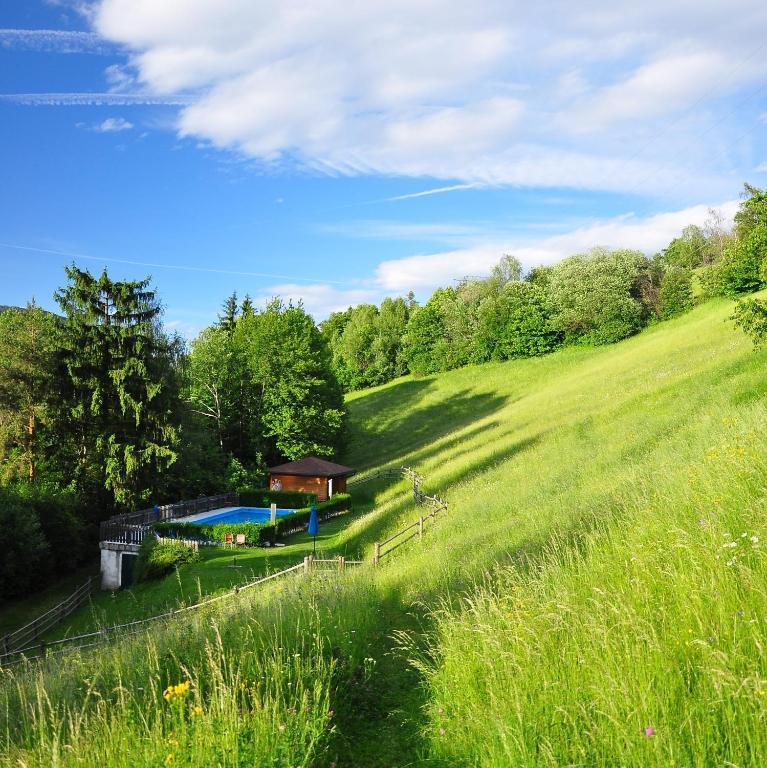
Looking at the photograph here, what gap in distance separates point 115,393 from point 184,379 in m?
4.12

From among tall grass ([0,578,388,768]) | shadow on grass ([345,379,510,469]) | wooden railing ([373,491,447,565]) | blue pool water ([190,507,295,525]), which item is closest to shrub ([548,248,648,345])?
shadow on grass ([345,379,510,469])

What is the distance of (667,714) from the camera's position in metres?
3.42

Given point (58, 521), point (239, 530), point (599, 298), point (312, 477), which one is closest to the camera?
point (239, 530)

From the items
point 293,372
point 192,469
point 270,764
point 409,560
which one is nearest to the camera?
point 270,764

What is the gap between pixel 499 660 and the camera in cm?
479

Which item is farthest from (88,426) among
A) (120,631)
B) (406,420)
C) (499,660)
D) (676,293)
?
(676,293)

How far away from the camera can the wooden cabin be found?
33750 mm

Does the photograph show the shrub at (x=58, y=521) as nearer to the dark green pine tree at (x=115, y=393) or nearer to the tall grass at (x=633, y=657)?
the dark green pine tree at (x=115, y=393)

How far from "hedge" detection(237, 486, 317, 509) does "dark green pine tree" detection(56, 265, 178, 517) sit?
5.17m

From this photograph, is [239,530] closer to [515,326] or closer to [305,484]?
[305,484]

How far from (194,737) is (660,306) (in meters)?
61.7

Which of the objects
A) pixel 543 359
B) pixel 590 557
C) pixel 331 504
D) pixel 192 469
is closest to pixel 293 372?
pixel 192 469

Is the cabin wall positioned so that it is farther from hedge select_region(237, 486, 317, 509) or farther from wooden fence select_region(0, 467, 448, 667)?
wooden fence select_region(0, 467, 448, 667)

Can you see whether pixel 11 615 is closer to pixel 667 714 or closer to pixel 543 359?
pixel 667 714
